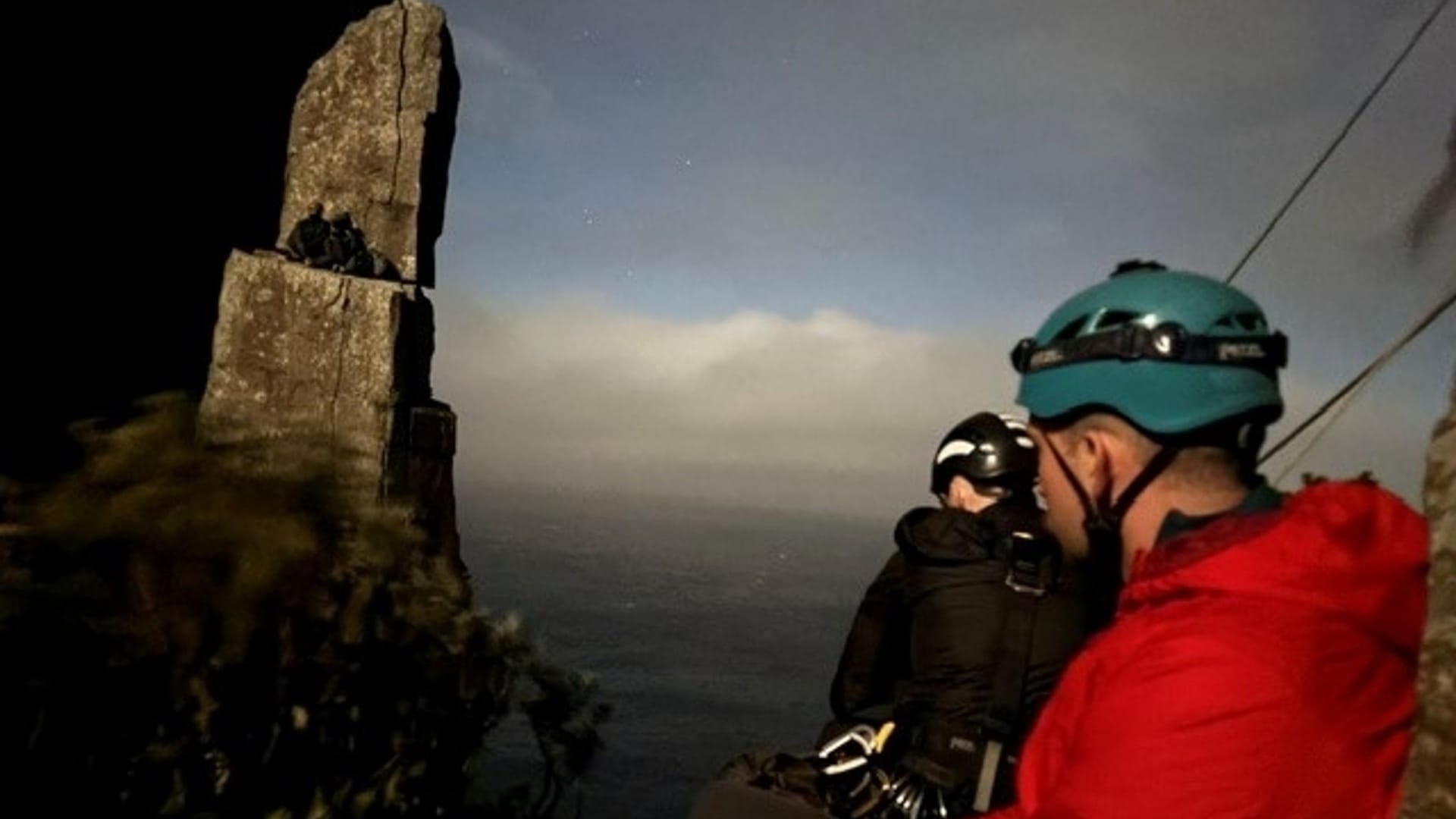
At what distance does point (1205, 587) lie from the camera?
1799 millimetres

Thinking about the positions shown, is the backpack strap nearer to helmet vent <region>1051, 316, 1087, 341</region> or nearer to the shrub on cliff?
helmet vent <region>1051, 316, 1087, 341</region>

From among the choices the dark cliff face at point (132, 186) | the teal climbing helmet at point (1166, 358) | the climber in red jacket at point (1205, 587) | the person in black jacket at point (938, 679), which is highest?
the dark cliff face at point (132, 186)

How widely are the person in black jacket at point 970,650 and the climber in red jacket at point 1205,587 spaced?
180cm

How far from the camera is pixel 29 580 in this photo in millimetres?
2877

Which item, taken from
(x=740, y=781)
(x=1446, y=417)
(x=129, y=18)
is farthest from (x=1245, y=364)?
(x=129, y=18)

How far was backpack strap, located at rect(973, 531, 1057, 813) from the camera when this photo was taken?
4.10m

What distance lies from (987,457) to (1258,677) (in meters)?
3.40

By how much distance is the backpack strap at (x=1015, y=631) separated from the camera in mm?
4098

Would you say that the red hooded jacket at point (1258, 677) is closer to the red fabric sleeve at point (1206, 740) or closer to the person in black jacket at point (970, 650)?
the red fabric sleeve at point (1206, 740)

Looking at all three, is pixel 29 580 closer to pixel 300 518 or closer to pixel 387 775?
pixel 300 518

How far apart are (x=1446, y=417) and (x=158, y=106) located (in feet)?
84.0

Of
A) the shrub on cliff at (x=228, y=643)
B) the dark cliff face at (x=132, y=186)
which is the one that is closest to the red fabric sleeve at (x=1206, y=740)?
the shrub on cliff at (x=228, y=643)

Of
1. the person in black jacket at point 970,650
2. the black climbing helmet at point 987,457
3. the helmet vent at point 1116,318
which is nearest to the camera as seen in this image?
the helmet vent at point 1116,318

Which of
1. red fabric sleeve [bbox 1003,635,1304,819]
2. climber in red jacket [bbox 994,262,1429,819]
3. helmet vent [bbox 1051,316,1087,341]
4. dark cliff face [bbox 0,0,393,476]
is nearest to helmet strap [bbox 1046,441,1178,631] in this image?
climber in red jacket [bbox 994,262,1429,819]
